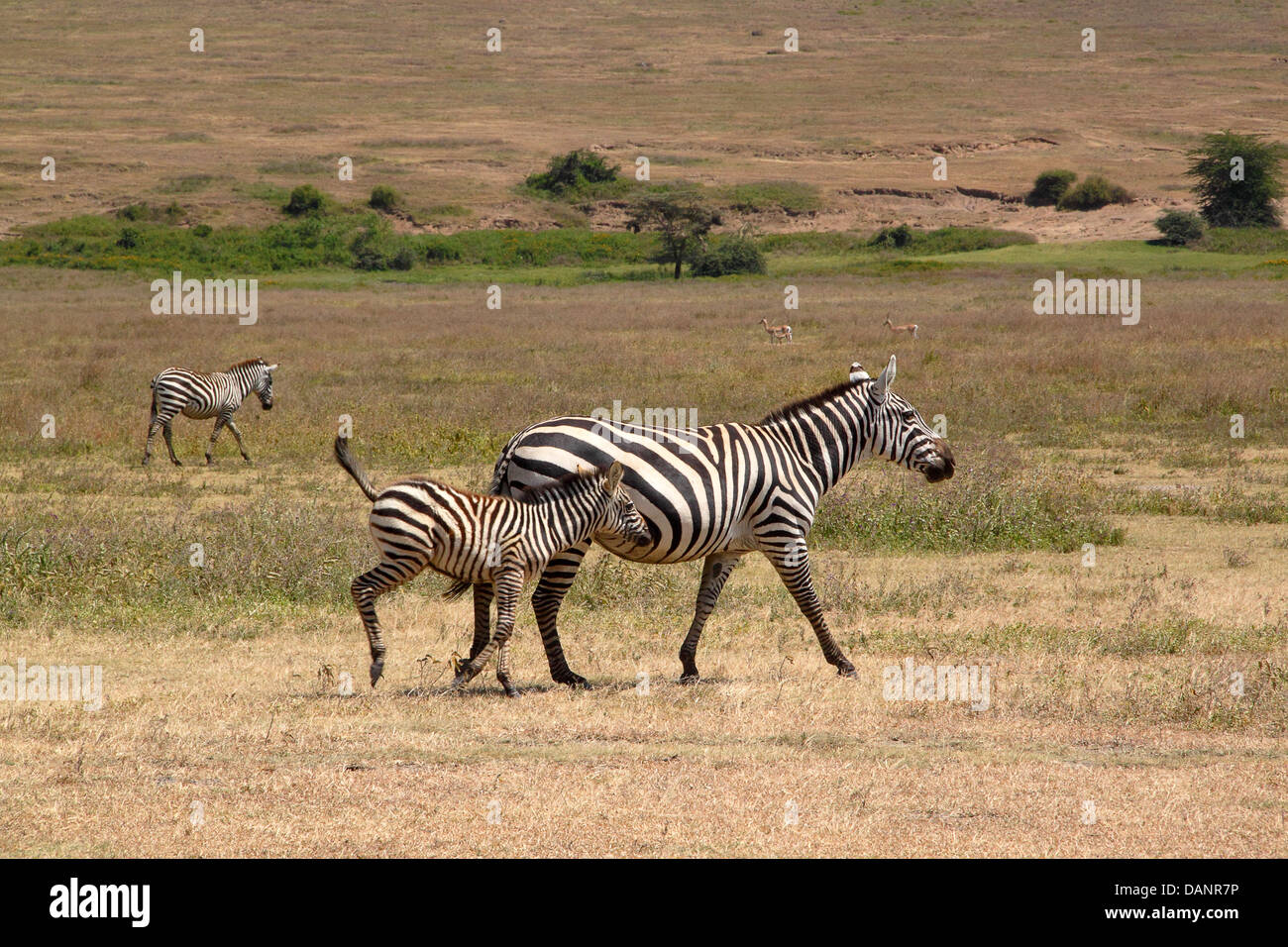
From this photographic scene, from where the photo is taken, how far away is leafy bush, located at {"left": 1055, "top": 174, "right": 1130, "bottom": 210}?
8350 cm

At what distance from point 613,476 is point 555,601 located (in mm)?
1006

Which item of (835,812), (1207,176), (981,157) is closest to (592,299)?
(835,812)

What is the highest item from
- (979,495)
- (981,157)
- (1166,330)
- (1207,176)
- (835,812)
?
(981,157)

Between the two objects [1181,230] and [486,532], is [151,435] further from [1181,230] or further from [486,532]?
[1181,230]

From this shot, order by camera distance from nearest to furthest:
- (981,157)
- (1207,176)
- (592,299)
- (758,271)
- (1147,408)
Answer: (1147,408) < (592,299) < (758,271) < (1207,176) < (981,157)

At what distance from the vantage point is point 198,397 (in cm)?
1742

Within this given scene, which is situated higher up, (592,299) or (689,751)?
(592,299)

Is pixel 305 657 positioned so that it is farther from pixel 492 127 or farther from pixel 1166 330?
pixel 492 127

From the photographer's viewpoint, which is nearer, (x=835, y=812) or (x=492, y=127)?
(x=835, y=812)

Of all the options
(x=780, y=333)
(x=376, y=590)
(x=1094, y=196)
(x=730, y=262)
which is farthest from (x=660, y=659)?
(x=1094, y=196)

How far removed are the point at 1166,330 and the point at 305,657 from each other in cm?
2378

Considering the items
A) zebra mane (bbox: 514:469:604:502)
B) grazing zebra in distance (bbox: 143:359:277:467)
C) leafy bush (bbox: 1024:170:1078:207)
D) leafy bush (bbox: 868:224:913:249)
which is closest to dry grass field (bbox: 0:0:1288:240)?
leafy bush (bbox: 1024:170:1078:207)

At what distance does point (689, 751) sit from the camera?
697 cm

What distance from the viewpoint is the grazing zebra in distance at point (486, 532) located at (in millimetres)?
7836
